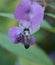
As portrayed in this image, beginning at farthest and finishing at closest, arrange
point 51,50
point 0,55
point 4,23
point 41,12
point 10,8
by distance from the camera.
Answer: point 51,50
point 10,8
point 4,23
point 0,55
point 41,12

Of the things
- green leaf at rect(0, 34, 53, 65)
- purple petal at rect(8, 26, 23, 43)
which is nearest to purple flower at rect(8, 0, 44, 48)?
purple petal at rect(8, 26, 23, 43)

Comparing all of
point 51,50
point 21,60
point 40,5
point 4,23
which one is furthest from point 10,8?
point 40,5

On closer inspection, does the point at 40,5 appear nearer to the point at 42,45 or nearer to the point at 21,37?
the point at 21,37

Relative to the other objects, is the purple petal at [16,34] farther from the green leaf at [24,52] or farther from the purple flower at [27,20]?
the green leaf at [24,52]

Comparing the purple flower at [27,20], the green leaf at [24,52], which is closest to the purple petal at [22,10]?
the purple flower at [27,20]

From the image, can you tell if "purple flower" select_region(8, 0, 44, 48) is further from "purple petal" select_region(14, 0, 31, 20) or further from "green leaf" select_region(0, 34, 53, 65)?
"green leaf" select_region(0, 34, 53, 65)

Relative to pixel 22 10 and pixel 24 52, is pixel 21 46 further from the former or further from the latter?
pixel 22 10
